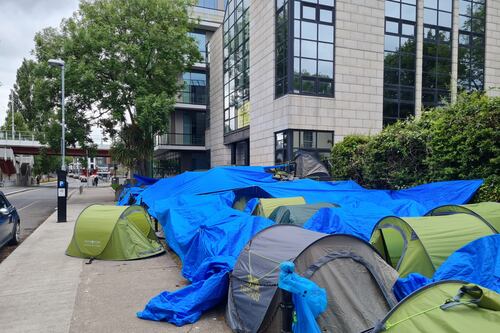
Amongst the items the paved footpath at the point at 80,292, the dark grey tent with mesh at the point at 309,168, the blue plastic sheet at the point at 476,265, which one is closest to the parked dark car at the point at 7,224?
the paved footpath at the point at 80,292

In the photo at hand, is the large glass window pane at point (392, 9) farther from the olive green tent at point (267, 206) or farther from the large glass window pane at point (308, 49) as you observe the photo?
the olive green tent at point (267, 206)

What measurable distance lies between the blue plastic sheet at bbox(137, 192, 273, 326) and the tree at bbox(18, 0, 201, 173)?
13727mm

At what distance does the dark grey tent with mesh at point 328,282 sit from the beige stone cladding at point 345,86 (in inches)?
603

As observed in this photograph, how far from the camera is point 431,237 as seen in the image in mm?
5160

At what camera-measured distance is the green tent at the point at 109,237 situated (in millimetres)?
8648

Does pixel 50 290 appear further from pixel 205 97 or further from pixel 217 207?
pixel 205 97

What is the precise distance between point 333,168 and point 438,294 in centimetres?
1441

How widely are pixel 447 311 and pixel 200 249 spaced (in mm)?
4884

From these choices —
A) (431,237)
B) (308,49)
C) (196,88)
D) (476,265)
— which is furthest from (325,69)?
(196,88)

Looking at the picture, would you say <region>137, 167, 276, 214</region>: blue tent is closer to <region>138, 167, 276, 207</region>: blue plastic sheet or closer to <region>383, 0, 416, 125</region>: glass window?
<region>138, 167, 276, 207</region>: blue plastic sheet

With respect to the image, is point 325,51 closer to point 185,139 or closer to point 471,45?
point 471,45

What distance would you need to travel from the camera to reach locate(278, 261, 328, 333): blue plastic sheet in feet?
11.5

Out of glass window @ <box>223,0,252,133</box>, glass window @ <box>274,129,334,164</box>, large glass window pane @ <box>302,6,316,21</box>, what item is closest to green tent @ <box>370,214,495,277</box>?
glass window @ <box>274,129,334,164</box>

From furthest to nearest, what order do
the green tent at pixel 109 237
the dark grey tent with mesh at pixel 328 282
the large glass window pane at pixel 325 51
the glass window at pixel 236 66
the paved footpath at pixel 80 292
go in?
the glass window at pixel 236 66
the large glass window pane at pixel 325 51
the green tent at pixel 109 237
the paved footpath at pixel 80 292
the dark grey tent with mesh at pixel 328 282
